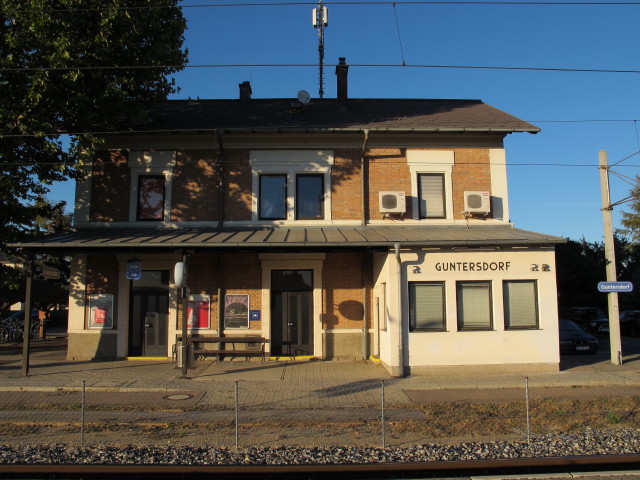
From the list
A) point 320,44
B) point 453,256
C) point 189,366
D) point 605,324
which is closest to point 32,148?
point 189,366

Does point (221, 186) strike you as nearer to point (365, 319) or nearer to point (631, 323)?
point (365, 319)

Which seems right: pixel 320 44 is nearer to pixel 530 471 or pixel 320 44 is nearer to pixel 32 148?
pixel 32 148

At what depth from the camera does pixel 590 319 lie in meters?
27.7

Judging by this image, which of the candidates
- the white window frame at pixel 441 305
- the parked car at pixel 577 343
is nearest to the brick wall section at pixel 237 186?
the white window frame at pixel 441 305

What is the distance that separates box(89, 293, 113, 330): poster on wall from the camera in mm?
A: 15195

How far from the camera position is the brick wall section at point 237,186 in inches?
623

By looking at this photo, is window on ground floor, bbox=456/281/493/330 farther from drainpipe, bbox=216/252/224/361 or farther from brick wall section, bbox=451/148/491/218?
drainpipe, bbox=216/252/224/361

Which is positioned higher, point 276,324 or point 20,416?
point 276,324

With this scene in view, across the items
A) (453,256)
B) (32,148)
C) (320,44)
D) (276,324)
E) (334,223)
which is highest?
(320,44)

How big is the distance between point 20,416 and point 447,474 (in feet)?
24.6

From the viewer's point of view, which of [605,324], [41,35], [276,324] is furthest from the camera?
[605,324]

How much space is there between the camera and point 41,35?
41.4 feet

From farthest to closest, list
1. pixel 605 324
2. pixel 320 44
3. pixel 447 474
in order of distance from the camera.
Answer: pixel 320 44 → pixel 605 324 → pixel 447 474

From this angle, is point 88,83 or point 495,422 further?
point 88,83
